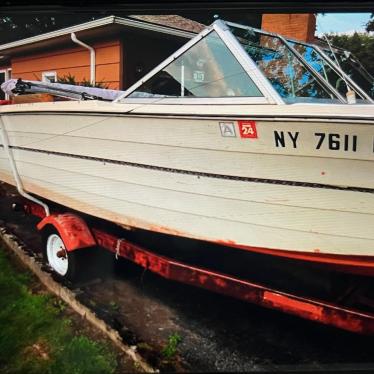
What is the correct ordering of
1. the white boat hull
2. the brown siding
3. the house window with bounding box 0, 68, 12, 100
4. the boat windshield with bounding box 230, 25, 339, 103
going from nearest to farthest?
the white boat hull < the boat windshield with bounding box 230, 25, 339, 103 < the brown siding < the house window with bounding box 0, 68, 12, 100

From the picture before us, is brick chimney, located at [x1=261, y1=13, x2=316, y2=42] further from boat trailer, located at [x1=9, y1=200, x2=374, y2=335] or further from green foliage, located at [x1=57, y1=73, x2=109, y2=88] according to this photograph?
boat trailer, located at [x1=9, y1=200, x2=374, y2=335]

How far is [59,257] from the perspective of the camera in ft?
11.0

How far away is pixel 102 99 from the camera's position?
110 inches

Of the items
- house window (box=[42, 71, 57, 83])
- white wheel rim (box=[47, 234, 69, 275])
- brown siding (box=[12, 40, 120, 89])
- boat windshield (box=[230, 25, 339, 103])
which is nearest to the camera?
boat windshield (box=[230, 25, 339, 103])

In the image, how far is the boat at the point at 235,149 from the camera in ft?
6.56

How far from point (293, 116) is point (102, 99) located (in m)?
1.34

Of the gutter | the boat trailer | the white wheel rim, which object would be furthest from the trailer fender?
the gutter

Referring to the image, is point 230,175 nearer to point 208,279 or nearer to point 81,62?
point 208,279

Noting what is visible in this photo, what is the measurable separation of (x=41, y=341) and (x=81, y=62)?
1.76m

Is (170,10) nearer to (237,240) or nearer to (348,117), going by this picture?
(348,117)

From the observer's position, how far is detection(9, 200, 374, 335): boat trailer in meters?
2.20

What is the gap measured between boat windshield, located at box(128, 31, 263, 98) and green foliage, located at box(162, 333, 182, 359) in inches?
52.3

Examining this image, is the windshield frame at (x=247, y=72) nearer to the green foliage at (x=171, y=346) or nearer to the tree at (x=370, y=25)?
the tree at (x=370, y=25)

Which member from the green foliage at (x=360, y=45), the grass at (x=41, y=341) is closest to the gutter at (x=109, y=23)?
the green foliage at (x=360, y=45)
